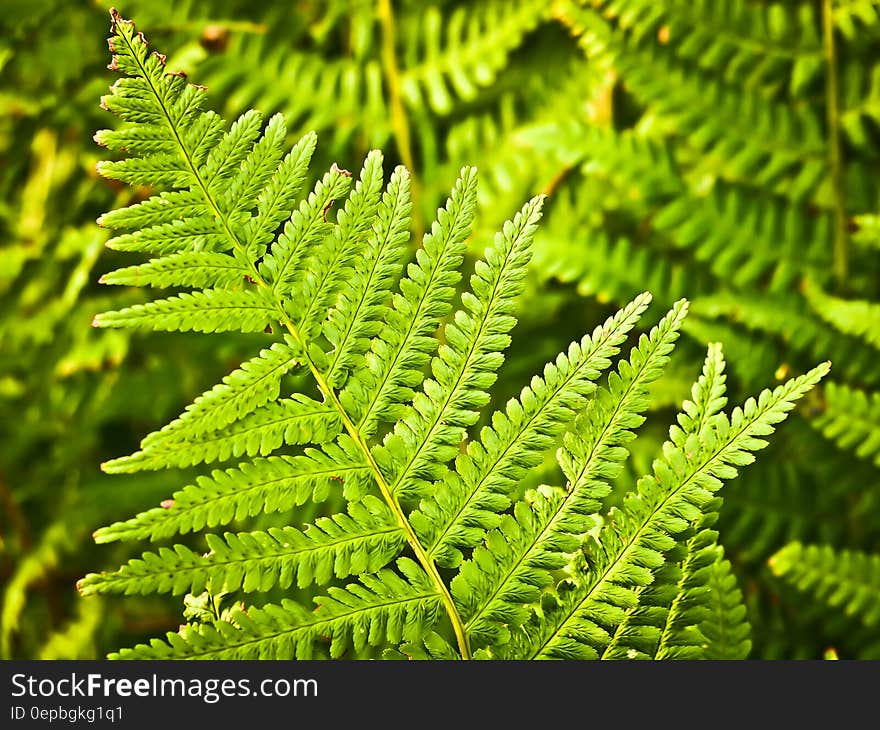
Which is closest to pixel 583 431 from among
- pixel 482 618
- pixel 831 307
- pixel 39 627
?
pixel 482 618

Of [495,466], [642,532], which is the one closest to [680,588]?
[642,532]

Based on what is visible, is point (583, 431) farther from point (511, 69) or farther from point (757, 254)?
point (511, 69)

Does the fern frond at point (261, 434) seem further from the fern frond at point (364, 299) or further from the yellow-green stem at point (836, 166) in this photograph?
the yellow-green stem at point (836, 166)

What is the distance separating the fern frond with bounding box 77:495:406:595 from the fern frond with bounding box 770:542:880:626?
1.74ft

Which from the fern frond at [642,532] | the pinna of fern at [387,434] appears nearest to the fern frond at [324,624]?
the pinna of fern at [387,434]

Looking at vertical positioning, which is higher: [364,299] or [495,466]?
[364,299]

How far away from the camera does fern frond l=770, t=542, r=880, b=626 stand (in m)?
0.94

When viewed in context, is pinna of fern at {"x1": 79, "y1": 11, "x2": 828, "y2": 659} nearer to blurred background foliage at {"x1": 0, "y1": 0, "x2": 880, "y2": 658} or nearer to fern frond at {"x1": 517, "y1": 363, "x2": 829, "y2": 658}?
fern frond at {"x1": 517, "y1": 363, "x2": 829, "y2": 658}

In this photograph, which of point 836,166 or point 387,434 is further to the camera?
point 836,166

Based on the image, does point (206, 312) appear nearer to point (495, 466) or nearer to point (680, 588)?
point (495, 466)

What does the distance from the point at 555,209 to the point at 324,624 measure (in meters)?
1.04

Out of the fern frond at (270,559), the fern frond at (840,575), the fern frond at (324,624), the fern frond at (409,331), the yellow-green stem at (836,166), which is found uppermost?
the yellow-green stem at (836,166)

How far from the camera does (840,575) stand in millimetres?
954

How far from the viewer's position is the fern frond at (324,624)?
2.05 ft
